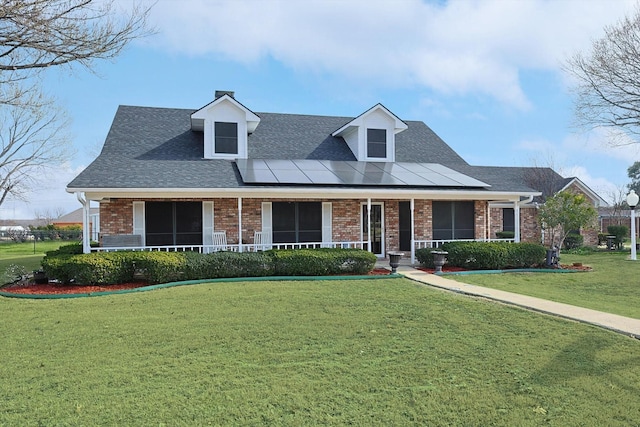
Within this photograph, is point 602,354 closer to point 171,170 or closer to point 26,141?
point 171,170

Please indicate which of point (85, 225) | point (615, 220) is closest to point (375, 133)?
point (85, 225)

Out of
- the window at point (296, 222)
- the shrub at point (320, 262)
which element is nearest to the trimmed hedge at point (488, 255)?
the shrub at point (320, 262)

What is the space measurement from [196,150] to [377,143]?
7.29 meters

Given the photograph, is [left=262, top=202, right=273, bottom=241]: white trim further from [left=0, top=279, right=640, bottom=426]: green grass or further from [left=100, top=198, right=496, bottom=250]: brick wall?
[left=0, top=279, right=640, bottom=426]: green grass

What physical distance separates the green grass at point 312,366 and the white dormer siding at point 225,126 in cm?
906

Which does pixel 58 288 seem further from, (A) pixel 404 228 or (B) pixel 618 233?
(B) pixel 618 233

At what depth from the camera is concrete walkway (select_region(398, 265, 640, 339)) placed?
23.9 ft

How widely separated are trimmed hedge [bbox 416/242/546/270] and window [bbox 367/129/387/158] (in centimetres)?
541

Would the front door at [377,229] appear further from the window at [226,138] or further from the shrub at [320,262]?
the window at [226,138]

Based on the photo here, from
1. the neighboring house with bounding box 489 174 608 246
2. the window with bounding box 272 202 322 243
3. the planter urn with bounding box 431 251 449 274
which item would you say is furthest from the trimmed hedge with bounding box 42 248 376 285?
the neighboring house with bounding box 489 174 608 246

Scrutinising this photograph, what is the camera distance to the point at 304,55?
15.8 m

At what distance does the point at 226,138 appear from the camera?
1703 centimetres

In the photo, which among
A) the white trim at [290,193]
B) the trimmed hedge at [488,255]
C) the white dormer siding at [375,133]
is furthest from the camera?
the white dormer siding at [375,133]

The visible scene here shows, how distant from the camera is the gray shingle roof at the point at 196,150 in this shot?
13711 mm
